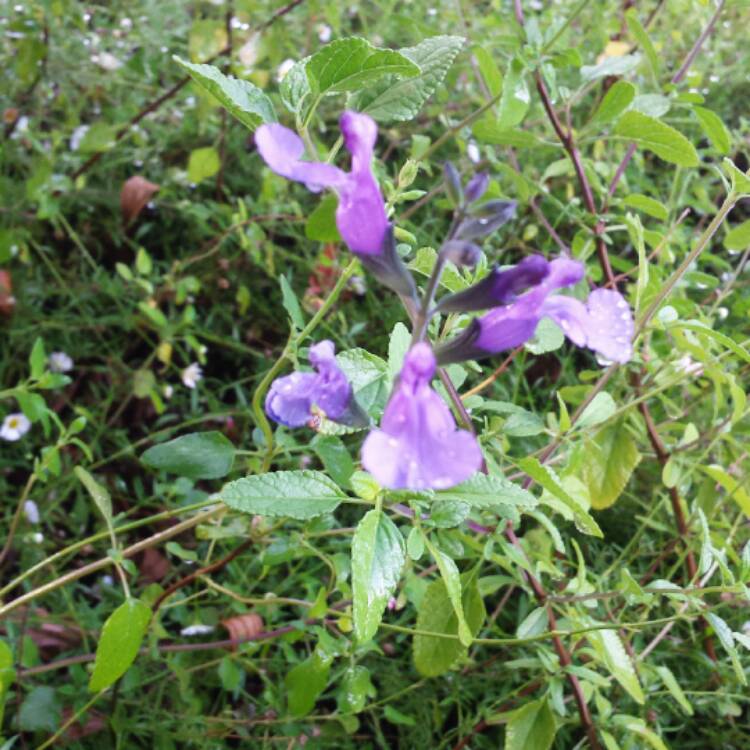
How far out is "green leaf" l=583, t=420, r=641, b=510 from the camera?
1247 mm

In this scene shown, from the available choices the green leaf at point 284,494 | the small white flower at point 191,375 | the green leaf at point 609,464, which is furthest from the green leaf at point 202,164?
the green leaf at point 284,494

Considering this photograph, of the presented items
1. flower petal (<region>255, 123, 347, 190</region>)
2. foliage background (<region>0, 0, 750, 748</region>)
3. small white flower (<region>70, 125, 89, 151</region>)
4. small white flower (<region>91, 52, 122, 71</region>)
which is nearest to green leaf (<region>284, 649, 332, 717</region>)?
foliage background (<region>0, 0, 750, 748</region>)

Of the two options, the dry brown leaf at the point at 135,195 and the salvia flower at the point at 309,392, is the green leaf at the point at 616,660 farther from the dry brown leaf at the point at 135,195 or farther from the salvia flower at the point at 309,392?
the dry brown leaf at the point at 135,195

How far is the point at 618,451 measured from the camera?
1.27m

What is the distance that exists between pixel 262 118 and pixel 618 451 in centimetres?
78

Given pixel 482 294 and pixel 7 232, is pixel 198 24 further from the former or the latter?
pixel 482 294

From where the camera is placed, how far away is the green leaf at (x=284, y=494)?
76 centimetres

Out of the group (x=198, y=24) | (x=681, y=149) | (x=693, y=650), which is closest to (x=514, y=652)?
(x=693, y=650)

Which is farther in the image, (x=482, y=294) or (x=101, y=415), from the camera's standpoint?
(x=101, y=415)

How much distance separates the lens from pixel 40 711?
1.17 m

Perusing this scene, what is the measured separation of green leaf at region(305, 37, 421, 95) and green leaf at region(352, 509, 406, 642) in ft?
1.25

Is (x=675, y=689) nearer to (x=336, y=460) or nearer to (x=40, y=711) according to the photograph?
(x=336, y=460)

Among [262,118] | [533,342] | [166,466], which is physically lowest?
[166,466]

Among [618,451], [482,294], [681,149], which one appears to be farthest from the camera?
[618,451]
